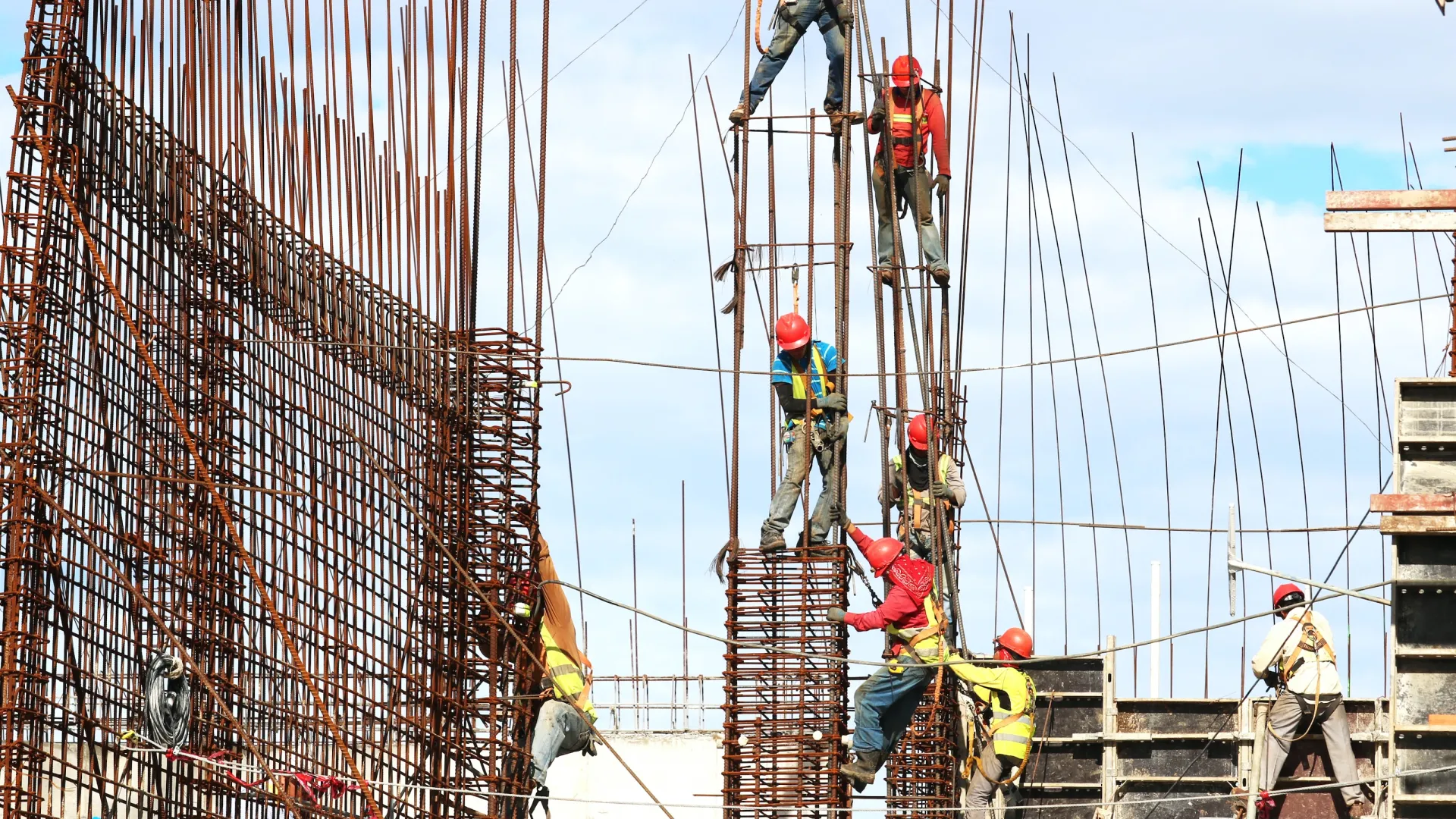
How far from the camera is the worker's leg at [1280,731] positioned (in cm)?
1769

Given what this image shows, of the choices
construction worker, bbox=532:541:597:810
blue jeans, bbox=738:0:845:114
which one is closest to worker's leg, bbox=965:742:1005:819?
construction worker, bbox=532:541:597:810

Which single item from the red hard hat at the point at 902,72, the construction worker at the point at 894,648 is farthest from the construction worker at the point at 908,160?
the construction worker at the point at 894,648

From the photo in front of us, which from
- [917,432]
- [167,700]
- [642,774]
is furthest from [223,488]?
[642,774]

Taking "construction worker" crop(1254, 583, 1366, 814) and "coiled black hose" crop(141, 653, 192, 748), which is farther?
"construction worker" crop(1254, 583, 1366, 814)

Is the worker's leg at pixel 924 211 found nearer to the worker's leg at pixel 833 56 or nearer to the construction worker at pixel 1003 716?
the worker's leg at pixel 833 56

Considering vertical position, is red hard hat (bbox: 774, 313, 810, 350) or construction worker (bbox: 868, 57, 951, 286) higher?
construction worker (bbox: 868, 57, 951, 286)

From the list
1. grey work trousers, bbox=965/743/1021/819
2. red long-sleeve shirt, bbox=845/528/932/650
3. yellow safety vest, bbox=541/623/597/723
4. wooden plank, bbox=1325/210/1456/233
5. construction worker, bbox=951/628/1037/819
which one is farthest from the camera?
yellow safety vest, bbox=541/623/597/723

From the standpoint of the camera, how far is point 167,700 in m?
16.0

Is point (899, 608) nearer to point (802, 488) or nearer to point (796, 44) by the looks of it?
point (802, 488)

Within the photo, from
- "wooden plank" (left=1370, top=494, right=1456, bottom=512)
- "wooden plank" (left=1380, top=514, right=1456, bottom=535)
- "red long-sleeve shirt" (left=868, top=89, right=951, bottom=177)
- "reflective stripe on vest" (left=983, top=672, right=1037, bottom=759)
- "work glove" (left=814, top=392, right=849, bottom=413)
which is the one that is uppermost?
"red long-sleeve shirt" (left=868, top=89, right=951, bottom=177)

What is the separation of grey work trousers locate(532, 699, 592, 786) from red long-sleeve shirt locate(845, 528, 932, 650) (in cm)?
279

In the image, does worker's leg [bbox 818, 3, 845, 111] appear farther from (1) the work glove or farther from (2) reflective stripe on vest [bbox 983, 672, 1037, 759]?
(2) reflective stripe on vest [bbox 983, 672, 1037, 759]

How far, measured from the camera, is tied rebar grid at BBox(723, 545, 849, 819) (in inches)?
732

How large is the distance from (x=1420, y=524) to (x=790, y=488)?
5.82 m
